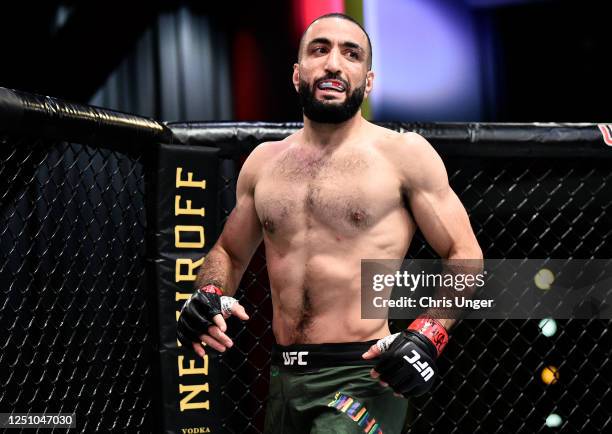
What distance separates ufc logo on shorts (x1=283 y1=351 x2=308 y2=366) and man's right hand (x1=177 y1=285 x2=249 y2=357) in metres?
0.13

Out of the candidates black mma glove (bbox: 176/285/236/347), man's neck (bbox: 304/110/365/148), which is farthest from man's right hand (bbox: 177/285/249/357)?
man's neck (bbox: 304/110/365/148)

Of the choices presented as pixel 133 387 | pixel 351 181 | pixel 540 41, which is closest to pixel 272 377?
pixel 351 181

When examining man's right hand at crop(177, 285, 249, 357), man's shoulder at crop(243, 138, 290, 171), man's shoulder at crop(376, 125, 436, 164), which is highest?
man's shoulder at crop(243, 138, 290, 171)

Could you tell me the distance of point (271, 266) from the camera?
1637 millimetres

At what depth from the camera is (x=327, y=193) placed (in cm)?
158

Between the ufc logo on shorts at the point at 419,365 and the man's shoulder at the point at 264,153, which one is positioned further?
the man's shoulder at the point at 264,153

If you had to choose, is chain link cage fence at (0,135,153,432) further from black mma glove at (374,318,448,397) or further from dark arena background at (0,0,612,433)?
black mma glove at (374,318,448,397)

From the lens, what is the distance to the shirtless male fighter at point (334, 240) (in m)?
1.50

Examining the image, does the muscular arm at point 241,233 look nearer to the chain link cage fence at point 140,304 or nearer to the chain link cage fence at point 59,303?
the chain link cage fence at point 140,304

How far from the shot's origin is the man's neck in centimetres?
167

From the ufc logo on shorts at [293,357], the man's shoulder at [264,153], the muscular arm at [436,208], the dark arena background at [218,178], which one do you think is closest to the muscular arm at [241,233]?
the man's shoulder at [264,153]

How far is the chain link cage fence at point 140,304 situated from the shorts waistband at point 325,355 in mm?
368

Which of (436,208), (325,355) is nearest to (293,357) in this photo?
(325,355)

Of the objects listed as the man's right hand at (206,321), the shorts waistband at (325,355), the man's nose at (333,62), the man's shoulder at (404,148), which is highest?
the man's nose at (333,62)
